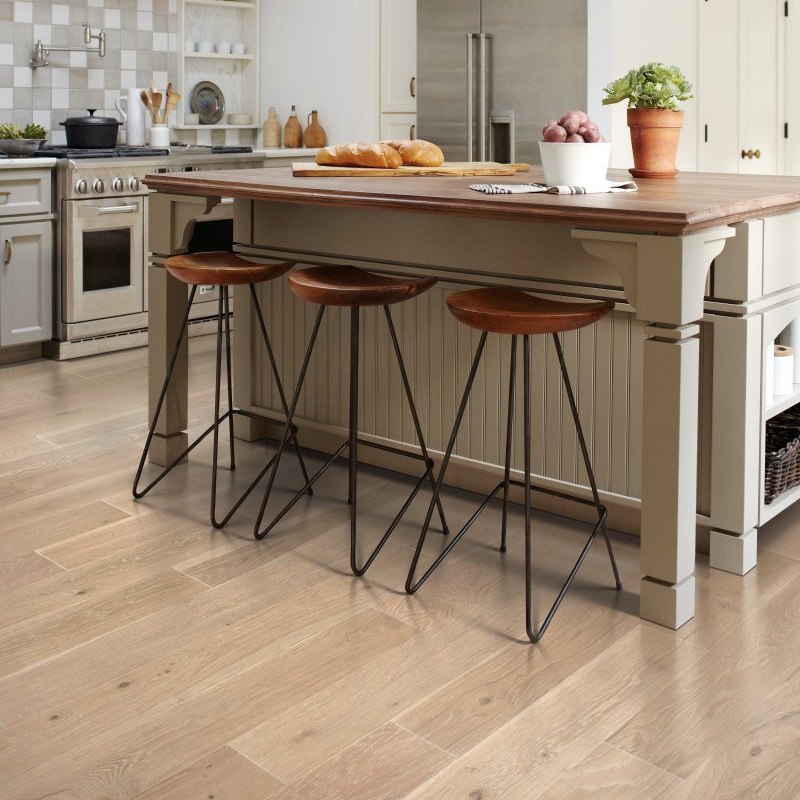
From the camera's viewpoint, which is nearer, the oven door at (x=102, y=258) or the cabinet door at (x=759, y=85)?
the oven door at (x=102, y=258)

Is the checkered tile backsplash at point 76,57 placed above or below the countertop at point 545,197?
above

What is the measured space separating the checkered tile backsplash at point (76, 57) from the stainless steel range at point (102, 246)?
1.96ft

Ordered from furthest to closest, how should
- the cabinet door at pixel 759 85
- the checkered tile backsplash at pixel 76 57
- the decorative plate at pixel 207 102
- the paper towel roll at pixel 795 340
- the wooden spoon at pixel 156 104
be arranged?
the decorative plate at pixel 207 102 < the wooden spoon at pixel 156 104 < the cabinet door at pixel 759 85 < the checkered tile backsplash at pixel 76 57 < the paper towel roll at pixel 795 340

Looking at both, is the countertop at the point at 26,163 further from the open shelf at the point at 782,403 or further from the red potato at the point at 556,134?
the open shelf at the point at 782,403

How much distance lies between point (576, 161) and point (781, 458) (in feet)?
3.20

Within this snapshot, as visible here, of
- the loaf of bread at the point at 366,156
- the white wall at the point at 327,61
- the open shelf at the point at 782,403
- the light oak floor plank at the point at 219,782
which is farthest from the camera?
the white wall at the point at 327,61

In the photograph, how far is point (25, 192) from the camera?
4836 mm

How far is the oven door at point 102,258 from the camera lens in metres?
5.01

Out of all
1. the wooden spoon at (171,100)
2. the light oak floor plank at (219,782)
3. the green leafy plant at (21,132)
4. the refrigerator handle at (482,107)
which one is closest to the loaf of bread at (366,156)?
the light oak floor plank at (219,782)

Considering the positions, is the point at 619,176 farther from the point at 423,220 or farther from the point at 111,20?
the point at 111,20

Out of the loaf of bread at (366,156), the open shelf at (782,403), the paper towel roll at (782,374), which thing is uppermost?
the loaf of bread at (366,156)

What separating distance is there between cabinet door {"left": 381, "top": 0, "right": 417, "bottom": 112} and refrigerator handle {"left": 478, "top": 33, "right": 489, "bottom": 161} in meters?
0.82

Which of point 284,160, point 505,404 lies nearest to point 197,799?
point 505,404

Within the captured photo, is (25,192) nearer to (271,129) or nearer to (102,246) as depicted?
(102,246)
